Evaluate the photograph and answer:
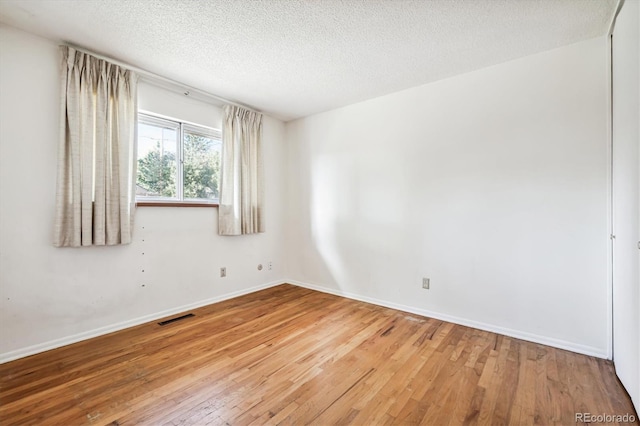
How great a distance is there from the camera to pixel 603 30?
6.89 ft

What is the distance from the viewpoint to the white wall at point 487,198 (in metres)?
2.22

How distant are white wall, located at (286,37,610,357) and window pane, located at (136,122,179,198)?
1.93m

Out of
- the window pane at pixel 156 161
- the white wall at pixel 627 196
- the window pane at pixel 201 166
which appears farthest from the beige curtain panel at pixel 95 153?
the white wall at pixel 627 196

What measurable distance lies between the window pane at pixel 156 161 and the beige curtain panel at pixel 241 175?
558 mm

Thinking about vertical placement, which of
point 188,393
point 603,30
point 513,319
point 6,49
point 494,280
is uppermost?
point 603,30

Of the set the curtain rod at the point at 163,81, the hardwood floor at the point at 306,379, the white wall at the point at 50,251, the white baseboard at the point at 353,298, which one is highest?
the curtain rod at the point at 163,81

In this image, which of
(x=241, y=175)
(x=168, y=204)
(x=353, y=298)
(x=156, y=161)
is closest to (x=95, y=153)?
(x=156, y=161)

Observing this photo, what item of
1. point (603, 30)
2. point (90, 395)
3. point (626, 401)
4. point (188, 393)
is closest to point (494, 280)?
point (626, 401)

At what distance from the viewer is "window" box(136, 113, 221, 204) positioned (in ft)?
9.62

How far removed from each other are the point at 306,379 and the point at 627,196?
2.27m

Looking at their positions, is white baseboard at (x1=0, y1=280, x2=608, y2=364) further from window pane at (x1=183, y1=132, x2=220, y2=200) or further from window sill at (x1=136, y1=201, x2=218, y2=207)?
window pane at (x1=183, y1=132, x2=220, y2=200)

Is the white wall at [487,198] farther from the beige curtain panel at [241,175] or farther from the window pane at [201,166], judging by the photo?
the window pane at [201,166]

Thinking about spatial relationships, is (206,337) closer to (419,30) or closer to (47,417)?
(47,417)

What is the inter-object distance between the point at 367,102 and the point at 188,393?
333 centimetres
